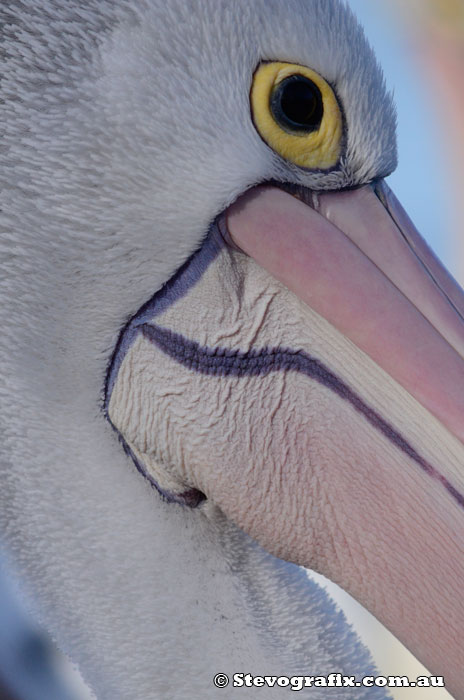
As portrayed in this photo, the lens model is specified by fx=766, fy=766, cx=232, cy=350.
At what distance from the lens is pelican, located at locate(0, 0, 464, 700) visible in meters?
0.71

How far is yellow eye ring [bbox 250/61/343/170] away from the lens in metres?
0.72

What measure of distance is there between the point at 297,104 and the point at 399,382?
11.2 inches

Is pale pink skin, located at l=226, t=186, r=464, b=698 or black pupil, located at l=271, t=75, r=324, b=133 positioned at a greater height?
black pupil, located at l=271, t=75, r=324, b=133

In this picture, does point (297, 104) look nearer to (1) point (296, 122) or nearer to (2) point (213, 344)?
(1) point (296, 122)

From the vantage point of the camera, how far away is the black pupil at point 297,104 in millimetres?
726

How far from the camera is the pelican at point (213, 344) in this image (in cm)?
71

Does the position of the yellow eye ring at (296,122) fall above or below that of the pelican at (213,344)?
above

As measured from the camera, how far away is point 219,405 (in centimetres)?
79

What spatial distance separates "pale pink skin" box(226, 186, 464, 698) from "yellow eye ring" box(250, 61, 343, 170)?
4 cm

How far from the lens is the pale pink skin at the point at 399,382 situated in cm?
70

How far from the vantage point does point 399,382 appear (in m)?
0.71

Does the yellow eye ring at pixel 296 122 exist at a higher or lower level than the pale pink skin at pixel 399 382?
higher

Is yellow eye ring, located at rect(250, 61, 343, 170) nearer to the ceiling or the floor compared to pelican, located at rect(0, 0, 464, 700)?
nearer to the ceiling

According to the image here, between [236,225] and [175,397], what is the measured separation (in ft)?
0.62
